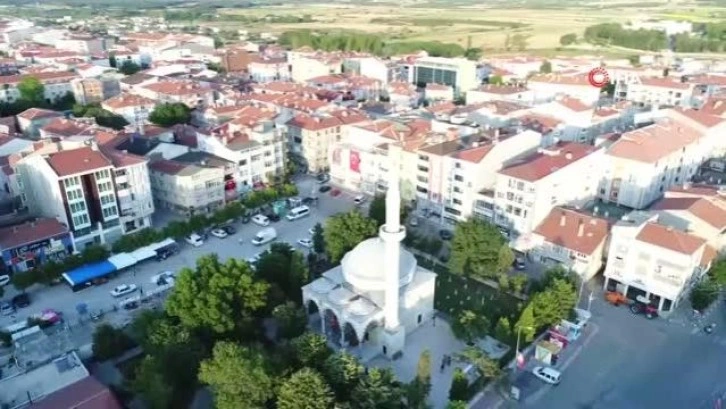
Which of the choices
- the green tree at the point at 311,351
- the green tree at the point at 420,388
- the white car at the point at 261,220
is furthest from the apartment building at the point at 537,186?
the green tree at the point at 311,351

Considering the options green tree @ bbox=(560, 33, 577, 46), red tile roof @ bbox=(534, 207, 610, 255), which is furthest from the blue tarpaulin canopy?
green tree @ bbox=(560, 33, 577, 46)

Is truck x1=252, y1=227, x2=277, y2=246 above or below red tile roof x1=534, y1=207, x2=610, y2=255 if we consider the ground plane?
below

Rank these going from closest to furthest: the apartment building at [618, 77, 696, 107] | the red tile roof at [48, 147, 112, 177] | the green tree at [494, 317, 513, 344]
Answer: the green tree at [494, 317, 513, 344] → the red tile roof at [48, 147, 112, 177] → the apartment building at [618, 77, 696, 107]

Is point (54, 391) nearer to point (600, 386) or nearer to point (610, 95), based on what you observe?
point (600, 386)

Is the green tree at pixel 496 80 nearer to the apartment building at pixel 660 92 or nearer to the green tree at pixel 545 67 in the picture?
the green tree at pixel 545 67

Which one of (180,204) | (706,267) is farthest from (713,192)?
(180,204)

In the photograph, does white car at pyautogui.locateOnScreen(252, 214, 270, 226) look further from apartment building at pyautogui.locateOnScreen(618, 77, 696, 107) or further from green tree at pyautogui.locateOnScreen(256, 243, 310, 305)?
apartment building at pyautogui.locateOnScreen(618, 77, 696, 107)
